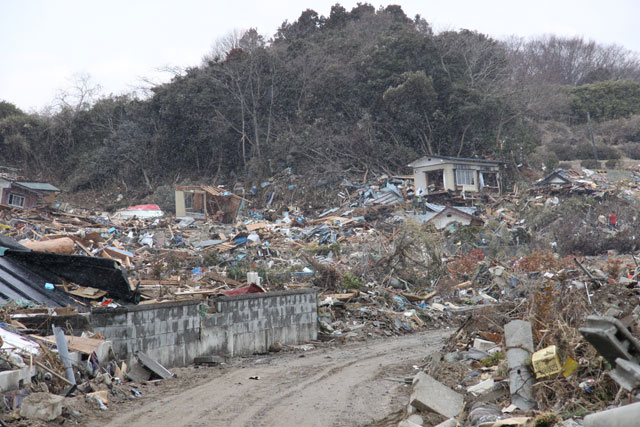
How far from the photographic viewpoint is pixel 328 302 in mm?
15094

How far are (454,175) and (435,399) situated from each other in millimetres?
28246

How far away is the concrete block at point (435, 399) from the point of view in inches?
247

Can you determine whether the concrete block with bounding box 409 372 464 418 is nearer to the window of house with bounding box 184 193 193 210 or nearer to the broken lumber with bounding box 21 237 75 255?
the broken lumber with bounding box 21 237 75 255

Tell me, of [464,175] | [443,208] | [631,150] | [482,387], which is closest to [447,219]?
[443,208]

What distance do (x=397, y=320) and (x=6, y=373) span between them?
1051cm

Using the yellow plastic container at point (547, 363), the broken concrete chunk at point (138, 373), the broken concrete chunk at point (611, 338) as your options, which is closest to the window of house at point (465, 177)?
the broken concrete chunk at point (138, 373)

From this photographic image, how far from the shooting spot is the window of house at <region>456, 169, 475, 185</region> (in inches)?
1329

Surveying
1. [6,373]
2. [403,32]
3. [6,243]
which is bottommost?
[6,373]

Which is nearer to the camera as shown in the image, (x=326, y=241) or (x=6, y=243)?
(x=6, y=243)

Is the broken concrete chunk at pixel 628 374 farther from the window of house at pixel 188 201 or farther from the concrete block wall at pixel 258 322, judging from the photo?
the window of house at pixel 188 201

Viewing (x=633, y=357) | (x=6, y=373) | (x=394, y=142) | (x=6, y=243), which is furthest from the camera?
(x=394, y=142)

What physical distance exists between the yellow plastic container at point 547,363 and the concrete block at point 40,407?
509 cm

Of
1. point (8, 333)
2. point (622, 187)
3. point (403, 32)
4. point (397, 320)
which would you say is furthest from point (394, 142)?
point (8, 333)

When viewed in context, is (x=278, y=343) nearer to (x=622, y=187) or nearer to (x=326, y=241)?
(x=326, y=241)
